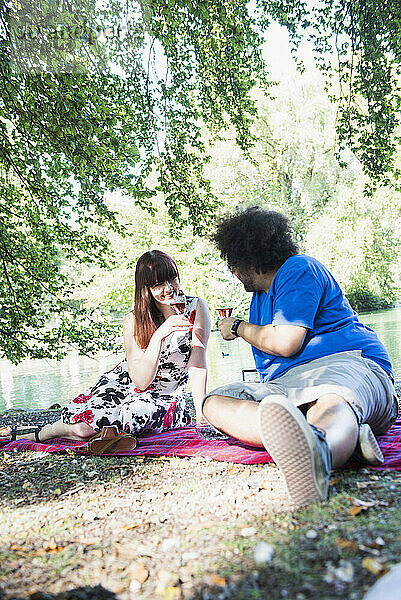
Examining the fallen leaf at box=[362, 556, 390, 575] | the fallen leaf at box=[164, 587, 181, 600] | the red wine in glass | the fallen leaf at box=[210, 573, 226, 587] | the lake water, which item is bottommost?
the lake water

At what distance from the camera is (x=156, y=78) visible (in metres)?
6.27

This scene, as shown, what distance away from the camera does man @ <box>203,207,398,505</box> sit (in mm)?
1852

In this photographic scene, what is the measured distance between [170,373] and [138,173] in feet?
10.2

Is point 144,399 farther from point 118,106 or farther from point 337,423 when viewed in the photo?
point 118,106

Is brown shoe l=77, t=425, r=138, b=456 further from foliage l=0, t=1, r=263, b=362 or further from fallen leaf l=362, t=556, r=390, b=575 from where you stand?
foliage l=0, t=1, r=263, b=362

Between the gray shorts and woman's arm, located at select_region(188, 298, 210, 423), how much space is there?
73cm

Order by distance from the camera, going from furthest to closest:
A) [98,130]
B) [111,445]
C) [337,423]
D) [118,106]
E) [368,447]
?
[118,106]
[98,130]
[111,445]
[368,447]
[337,423]

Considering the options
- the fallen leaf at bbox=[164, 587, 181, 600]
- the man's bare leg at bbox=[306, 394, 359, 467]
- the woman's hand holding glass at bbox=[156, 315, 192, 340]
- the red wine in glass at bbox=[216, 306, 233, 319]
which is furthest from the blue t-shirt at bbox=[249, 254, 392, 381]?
the fallen leaf at bbox=[164, 587, 181, 600]

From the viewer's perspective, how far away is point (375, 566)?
136cm

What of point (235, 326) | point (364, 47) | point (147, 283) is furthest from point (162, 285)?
point (364, 47)

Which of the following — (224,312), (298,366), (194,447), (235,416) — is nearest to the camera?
(235,416)

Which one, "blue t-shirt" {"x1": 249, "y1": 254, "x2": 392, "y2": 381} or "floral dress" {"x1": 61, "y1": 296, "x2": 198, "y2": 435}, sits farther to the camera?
"floral dress" {"x1": 61, "y1": 296, "x2": 198, "y2": 435}

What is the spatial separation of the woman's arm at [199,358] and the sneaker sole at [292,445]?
5.59 ft

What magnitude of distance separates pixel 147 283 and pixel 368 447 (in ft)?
6.39
